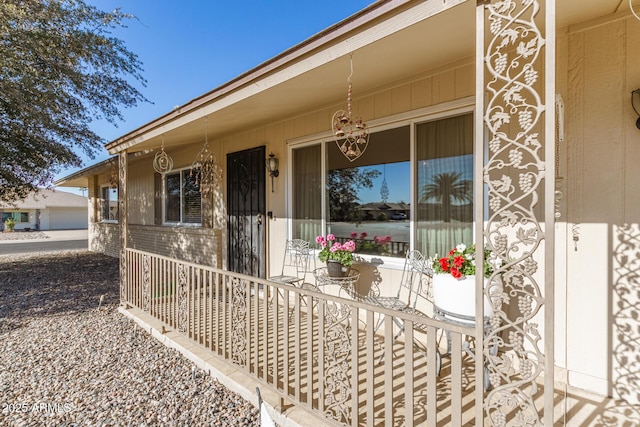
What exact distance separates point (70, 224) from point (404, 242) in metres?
Answer: 36.1

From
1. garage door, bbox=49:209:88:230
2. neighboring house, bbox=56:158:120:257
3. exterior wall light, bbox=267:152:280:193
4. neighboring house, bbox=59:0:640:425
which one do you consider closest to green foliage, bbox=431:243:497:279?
neighboring house, bbox=59:0:640:425

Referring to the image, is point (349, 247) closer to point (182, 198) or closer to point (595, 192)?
point (595, 192)

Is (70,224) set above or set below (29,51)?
below

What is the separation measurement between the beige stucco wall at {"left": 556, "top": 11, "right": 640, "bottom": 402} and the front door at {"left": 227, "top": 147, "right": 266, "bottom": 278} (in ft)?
11.7

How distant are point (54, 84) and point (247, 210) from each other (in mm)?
5096

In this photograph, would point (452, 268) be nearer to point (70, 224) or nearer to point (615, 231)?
point (615, 231)

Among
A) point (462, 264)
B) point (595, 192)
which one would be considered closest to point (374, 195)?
point (462, 264)

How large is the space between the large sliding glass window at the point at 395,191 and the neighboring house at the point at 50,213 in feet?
100

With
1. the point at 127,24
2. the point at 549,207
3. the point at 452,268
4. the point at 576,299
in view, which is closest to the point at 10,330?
the point at 452,268

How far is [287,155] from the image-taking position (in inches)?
174

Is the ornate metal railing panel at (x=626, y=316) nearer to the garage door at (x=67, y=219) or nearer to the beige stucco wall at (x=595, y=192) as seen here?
the beige stucco wall at (x=595, y=192)

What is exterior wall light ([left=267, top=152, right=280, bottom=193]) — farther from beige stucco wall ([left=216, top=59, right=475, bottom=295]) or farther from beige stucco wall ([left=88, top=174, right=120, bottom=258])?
beige stucco wall ([left=88, top=174, right=120, bottom=258])

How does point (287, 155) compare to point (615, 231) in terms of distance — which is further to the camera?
point (287, 155)

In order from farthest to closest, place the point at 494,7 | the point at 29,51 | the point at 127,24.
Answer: the point at 127,24 → the point at 29,51 → the point at 494,7
